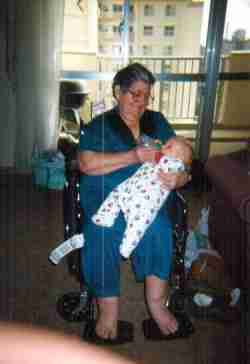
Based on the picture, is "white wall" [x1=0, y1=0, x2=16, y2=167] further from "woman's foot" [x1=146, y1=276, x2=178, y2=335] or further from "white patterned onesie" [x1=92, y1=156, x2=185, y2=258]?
"woman's foot" [x1=146, y1=276, x2=178, y2=335]

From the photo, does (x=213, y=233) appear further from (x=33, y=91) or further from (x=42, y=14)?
(x=42, y=14)

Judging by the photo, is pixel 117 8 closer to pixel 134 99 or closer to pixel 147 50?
pixel 147 50

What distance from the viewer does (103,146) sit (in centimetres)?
145

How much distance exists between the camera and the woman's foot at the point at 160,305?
144 centimetres

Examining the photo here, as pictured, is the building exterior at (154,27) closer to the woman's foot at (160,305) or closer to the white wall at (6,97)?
the white wall at (6,97)

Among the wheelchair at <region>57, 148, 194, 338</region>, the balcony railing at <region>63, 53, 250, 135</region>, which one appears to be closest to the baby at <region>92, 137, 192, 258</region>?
the wheelchair at <region>57, 148, 194, 338</region>

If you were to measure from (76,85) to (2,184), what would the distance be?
3.96 ft

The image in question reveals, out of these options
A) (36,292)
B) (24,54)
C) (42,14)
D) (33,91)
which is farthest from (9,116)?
(36,292)

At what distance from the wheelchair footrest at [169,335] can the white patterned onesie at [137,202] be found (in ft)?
1.36

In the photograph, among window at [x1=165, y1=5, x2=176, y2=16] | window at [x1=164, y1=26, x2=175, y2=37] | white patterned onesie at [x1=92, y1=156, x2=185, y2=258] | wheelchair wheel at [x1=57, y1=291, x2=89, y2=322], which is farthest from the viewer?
window at [x1=164, y1=26, x2=175, y2=37]

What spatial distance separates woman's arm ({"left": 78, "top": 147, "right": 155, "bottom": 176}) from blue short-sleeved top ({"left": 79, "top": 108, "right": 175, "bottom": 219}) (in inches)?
1.3

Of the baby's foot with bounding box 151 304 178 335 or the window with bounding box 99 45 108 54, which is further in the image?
the window with bounding box 99 45 108 54

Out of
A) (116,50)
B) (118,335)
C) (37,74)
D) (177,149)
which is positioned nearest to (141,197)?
(177,149)

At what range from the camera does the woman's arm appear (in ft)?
4.57
